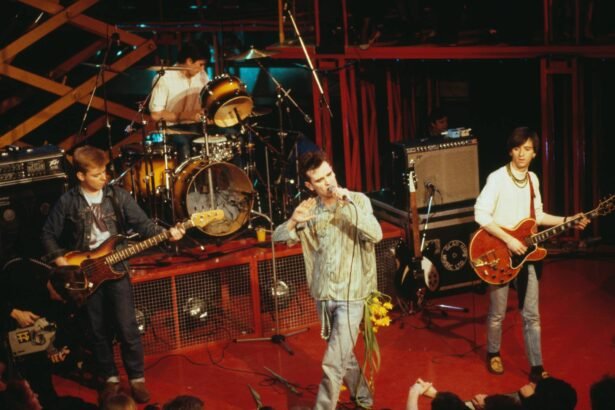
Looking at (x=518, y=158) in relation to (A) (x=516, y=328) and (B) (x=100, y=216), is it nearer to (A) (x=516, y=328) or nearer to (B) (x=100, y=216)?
(A) (x=516, y=328)

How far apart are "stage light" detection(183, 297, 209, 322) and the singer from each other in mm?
2538

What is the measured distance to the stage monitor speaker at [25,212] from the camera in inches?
308

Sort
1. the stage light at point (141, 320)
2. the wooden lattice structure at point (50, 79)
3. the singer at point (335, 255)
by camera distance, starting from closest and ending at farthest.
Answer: the singer at point (335, 255) → the stage light at point (141, 320) → the wooden lattice structure at point (50, 79)

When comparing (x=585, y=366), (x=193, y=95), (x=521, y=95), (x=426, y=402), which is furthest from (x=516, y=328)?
(x=193, y=95)

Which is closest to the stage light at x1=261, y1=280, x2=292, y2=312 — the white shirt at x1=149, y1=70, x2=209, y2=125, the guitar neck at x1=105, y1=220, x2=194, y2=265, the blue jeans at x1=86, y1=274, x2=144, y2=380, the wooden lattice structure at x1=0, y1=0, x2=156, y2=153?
the blue jeans at x1=86, y1=274, x2=144, y2=380

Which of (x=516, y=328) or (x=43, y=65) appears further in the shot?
(x=43, y=65)

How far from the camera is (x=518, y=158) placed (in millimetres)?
6930

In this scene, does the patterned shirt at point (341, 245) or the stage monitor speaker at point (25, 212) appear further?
the stage monitor speaker at point (25, 212)

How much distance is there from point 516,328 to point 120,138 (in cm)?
655

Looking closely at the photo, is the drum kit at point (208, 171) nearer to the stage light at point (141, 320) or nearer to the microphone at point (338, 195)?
the stage light at point (141, 320)

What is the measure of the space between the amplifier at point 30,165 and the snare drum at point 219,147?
163cm

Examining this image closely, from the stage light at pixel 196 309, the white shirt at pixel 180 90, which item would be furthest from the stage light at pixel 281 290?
the white shirt at pixel 180 90

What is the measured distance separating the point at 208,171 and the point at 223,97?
0.78 m

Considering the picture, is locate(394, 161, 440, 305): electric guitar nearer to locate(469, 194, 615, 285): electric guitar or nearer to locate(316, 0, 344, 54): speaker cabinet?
locate(469, 194, 615, 285): electric guitar
